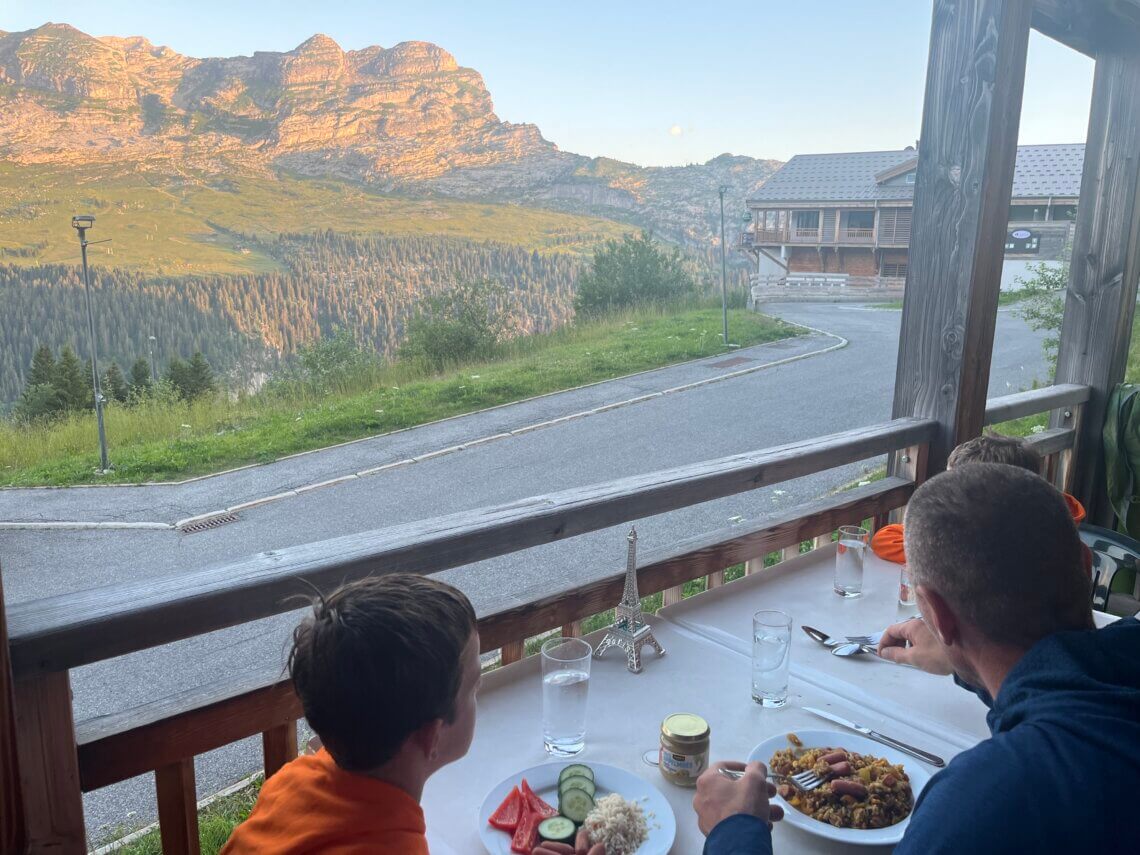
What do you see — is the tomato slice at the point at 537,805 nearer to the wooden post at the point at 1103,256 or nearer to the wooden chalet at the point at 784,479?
the wooden chalet at the point at 784,479

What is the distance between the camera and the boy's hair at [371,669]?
2.29 ft

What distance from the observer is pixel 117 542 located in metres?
4.51

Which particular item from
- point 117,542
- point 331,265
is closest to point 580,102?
point 331,265

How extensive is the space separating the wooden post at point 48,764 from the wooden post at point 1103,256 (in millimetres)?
3213

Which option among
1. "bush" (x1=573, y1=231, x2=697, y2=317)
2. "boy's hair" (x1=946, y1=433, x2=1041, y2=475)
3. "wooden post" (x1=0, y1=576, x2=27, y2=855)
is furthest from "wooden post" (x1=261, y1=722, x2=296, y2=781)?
"bush" (x1=573, y1=231, x2=697, y2=317)

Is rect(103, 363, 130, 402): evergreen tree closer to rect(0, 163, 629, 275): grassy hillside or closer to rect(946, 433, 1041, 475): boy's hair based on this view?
rect(0, 163, 629, 275): grassy hillside

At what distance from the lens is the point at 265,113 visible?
658 centimetres

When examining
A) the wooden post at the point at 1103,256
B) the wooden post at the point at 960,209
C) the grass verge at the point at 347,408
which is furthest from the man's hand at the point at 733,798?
the grass verge at the point at 347,408

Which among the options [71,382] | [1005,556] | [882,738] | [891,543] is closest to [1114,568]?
[891,543]

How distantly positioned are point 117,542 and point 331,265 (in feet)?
13.1

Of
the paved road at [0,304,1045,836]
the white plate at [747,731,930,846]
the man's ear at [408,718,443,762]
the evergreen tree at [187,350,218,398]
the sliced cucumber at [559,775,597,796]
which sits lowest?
the paved road at [0,304,1045,836]

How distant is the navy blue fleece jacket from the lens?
545mm

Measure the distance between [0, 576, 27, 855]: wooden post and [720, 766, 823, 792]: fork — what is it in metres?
0.74

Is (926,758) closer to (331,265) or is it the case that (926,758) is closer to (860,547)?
(860,547)
